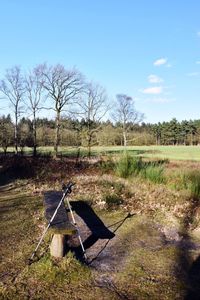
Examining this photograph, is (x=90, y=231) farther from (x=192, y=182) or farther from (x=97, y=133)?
(x=97, y=133)

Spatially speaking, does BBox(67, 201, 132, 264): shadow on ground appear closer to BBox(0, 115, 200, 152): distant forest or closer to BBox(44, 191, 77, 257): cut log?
BBox(44, 191, 77, 257): cut log

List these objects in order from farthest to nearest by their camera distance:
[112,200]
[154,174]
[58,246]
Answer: [154,174] < [112,200] < [58,246]

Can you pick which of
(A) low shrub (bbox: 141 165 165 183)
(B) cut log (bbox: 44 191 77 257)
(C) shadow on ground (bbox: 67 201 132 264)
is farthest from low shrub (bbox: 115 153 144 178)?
(B) cut log (bbox: 44 191 77 257)

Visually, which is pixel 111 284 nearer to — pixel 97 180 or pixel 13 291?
pixel 13 291

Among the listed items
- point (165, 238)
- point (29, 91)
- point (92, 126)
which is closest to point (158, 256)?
point (165, 238)

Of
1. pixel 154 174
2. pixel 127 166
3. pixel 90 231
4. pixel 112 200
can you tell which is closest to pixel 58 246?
pixel 90 231

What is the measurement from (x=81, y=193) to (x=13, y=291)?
6.73 m

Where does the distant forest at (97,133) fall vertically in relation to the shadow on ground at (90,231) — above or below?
above

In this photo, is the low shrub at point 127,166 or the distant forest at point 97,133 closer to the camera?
the low shrub at point 127,166

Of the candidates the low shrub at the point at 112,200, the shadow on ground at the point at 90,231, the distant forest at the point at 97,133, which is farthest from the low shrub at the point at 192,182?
the distant forest at the point at 97,133

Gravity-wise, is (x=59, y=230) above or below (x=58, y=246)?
above

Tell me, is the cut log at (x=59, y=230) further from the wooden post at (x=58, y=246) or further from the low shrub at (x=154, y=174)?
the low shrub at (x=154, y=174)

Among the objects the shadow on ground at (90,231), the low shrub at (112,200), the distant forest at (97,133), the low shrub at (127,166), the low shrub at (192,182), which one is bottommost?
the shadow on ground at (90,231)

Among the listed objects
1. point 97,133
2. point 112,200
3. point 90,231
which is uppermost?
point 97,133
